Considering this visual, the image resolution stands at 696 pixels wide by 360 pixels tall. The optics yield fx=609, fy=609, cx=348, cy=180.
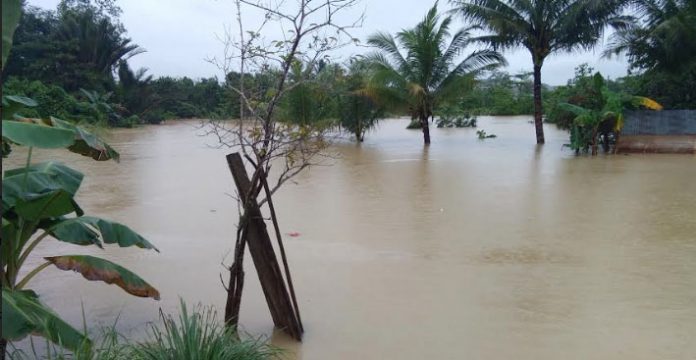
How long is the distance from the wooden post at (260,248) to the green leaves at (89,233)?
691 millimetres

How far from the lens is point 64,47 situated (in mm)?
33656

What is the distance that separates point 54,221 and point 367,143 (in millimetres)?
20090

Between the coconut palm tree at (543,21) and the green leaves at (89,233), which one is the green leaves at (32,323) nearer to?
the green leaves at (89,233)

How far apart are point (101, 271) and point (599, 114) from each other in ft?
48.6

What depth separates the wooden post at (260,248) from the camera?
3.63 metres

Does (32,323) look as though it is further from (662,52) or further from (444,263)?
(662,52)

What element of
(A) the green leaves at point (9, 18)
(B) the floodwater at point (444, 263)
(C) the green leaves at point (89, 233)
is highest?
(A) the green leaves at point (9, 18)

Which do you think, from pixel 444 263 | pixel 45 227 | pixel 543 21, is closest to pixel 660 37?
pixel 543 21

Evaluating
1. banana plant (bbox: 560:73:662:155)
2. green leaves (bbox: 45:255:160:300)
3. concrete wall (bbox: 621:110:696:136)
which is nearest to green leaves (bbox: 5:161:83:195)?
green leaves (bbox: 45:255:160:300)

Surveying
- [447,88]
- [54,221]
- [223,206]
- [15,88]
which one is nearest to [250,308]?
[54,221]

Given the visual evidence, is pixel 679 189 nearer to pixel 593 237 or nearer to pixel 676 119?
pixel 593 237

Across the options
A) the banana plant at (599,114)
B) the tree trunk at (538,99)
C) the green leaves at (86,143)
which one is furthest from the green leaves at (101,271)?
the tree trunk at (538,99)

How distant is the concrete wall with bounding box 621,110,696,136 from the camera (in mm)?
16484

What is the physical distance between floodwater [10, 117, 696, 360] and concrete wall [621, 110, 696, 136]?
15.8ft
